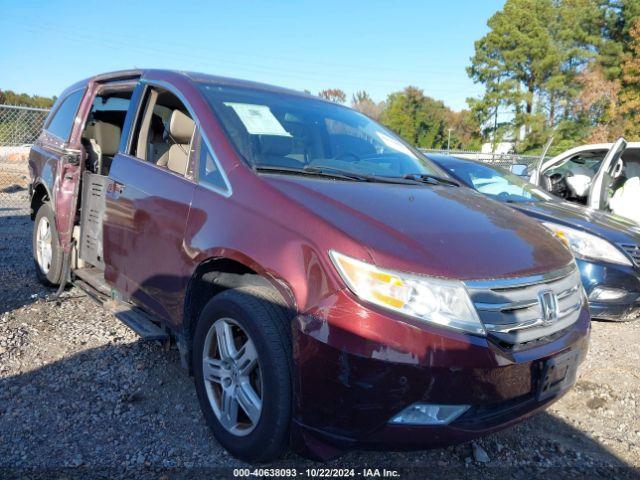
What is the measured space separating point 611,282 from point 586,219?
2.40 feet

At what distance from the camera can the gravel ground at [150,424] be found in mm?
2465

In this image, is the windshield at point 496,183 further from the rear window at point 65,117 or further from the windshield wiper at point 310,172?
the rear window at point 65,117

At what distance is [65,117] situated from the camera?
15.4ft

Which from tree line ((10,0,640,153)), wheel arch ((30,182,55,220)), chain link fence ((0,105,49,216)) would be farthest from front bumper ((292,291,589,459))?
tree line ((10,0,640,153))

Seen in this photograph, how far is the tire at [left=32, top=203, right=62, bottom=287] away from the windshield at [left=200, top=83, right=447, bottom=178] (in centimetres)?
231

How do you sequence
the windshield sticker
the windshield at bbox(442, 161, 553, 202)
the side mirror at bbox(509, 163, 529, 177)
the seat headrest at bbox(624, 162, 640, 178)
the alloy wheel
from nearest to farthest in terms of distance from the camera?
the alloy wheel
the windshield sticker
the windshield at bbox(442, 161, 553, 202)
the side mirror at bbox(509, 163, 529, 177)
the seat headrest at bbox(624, 162, 640, 178)

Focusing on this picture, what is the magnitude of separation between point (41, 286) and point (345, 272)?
404cm

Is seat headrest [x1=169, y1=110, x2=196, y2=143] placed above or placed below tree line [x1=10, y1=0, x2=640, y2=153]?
below

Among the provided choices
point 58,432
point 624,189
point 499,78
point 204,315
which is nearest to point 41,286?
point 58,432

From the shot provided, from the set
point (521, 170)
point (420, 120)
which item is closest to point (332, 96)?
point (521, 170)

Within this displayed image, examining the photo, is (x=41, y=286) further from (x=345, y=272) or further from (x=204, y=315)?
(x=345, y=272)

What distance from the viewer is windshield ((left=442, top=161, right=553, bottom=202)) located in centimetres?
566

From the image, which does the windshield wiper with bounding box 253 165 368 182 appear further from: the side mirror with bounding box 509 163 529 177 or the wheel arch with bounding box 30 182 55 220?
the side mirror with bounding box 509 163 529 177

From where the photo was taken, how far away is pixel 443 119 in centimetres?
6562
